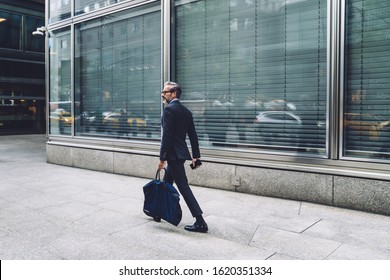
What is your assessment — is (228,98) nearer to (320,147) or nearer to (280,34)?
(280,34)

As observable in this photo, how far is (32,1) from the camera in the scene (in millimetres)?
24406

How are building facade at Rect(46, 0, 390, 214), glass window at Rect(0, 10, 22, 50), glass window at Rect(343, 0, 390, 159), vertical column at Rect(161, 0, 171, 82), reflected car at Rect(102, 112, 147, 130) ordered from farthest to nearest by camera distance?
glass window at Rect(0, 10, 22, 50), reflected car at Rect(102, 112, 147, 130), vertical column at Rect(161, 0, 171, 82), building facade at Rect(46, 0, 390, 214), glass window at Rect(343, 0, 390, 159)

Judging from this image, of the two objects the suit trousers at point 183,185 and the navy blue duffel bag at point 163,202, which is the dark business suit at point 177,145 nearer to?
the suit trousers at point 183,185

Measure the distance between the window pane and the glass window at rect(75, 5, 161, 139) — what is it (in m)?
0.92

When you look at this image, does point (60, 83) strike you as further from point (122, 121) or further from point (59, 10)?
point (122, 121)

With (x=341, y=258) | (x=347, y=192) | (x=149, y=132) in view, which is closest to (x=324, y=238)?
(x=341, y=258)

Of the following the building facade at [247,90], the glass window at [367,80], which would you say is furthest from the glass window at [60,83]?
the glass window at [367,80]

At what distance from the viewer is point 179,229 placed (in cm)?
518

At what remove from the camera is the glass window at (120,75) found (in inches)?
369

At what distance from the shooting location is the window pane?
6832mm

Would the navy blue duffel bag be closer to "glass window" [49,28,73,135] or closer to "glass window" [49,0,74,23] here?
"glass window" [49,28,73,135]

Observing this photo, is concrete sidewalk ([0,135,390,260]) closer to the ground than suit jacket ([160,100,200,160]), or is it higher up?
closer to the ground

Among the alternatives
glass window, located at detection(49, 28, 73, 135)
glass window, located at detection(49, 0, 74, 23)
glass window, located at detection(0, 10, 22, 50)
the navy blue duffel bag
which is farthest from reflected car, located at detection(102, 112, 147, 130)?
glass window, located at detection(0, 10, 22, 50)
